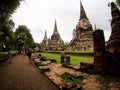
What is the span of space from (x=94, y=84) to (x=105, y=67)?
62.2 inches

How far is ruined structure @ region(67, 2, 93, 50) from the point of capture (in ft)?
126

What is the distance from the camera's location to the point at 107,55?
7.89m

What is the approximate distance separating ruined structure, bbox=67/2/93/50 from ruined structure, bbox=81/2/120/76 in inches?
1108

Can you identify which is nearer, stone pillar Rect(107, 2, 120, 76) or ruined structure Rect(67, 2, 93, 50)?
stone pillar Rect(107, 2, 120, 76)

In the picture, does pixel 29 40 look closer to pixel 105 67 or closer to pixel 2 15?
pixel 2 15

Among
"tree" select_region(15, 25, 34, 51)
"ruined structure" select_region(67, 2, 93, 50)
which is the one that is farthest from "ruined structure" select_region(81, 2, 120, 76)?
"tree" select_region(15, 25, 34, 51)

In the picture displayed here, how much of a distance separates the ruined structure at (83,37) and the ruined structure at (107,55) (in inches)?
1108

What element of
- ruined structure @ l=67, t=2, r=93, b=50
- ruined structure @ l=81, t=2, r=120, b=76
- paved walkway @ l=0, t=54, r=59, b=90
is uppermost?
ruined structure @ l=67, t=2, r=93, b=50

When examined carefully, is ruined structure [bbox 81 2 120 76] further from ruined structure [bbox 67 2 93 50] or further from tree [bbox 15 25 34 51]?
tree [bbox 15 25 34 51]

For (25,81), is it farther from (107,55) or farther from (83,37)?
(83,37)

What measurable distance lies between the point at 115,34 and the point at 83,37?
107ft

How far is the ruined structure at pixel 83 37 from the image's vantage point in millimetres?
38456

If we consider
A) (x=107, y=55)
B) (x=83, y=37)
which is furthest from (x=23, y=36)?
(x=107, y=55)

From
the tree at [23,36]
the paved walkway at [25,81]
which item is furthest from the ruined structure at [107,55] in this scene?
the tree at [23,36]
